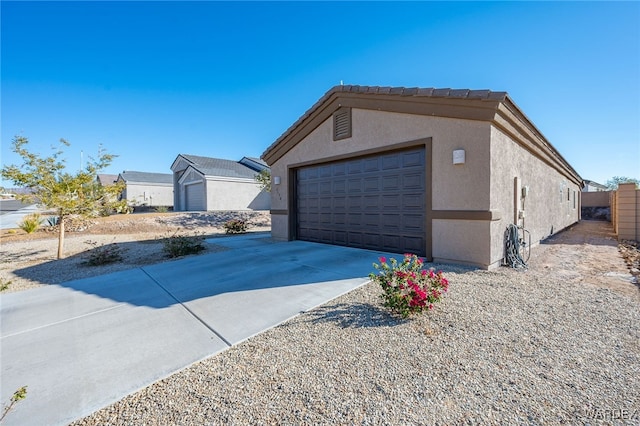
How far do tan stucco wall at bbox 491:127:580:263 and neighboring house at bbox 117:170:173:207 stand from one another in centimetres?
3383

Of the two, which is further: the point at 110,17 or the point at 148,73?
the point at 148,73

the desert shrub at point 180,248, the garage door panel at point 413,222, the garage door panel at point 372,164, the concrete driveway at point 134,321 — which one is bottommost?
the concrete driveway at point 134,321

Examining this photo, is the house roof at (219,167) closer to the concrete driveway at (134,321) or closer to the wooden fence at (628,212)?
the concrete driveway at (134,321)

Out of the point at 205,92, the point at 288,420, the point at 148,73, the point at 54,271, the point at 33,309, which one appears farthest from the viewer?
the point at 205,92

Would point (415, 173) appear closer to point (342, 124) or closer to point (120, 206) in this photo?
point (342, 124)

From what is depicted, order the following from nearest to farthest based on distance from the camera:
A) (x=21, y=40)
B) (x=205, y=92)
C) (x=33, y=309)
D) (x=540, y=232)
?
(x=33, y=309) → (x=21, y=40) → (x=540, y=232) → (x=205, y=92)

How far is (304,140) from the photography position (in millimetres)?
9180

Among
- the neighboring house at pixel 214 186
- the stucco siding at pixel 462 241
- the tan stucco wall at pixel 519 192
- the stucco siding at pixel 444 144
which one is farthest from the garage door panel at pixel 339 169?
the neighboring house at pixel 214 186

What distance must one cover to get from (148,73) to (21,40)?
13.6 ft

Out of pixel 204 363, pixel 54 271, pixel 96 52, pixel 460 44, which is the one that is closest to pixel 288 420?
pixel 204 363

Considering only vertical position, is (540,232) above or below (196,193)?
below

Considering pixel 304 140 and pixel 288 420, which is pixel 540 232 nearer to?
pixel 304 140

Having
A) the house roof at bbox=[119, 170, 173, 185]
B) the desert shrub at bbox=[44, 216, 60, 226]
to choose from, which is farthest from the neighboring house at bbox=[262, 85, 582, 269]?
the house roof at bbox=[119, 170, 173, 185]

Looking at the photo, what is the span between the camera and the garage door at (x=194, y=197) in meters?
24.0
